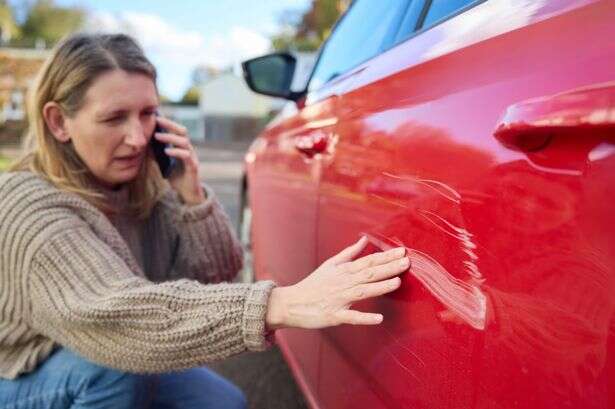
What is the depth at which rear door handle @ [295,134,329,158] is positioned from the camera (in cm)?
176

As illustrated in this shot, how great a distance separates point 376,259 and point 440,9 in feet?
2.13

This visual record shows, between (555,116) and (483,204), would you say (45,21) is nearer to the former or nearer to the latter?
(483,204)

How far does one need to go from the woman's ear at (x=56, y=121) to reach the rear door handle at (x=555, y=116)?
4.32 feet

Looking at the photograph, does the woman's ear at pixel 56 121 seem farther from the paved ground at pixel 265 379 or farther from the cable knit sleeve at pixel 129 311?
the paved ground at pixel 265 379

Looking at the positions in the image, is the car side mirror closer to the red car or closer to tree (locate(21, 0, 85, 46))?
the red car

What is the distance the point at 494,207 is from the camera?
3.04 feet

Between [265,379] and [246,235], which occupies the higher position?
[246,235]

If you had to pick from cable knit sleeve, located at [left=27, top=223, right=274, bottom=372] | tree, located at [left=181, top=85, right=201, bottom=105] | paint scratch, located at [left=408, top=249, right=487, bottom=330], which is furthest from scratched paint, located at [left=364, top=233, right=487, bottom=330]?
tree, located at [left=181, top=85, right=201, bottom=105]

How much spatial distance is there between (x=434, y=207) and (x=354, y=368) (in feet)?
1.86

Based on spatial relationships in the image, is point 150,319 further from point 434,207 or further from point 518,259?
point 518,259

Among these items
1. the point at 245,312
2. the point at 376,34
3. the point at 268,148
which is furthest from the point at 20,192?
the point at 268,148

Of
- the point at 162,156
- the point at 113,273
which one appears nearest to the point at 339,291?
the point at 113,273

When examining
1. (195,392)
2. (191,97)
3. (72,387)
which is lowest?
(191,97)

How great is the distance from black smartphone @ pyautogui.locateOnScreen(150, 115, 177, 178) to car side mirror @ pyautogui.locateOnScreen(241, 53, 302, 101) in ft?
2.61
